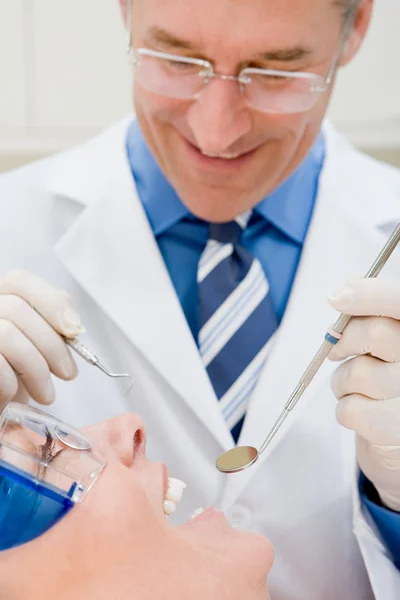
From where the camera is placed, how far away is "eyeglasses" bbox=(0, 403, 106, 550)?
830mm

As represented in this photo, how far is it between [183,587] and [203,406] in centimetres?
44

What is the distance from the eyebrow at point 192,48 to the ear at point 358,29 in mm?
150

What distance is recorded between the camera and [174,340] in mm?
1330

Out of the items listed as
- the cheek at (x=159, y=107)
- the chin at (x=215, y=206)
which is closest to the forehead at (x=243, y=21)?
the cheek at (x=159, y=107)

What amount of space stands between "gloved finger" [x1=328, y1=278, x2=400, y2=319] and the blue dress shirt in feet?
1.32

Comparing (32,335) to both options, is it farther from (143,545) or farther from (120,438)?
(143,545)

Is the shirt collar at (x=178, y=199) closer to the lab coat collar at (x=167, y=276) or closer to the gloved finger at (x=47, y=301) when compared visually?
the lab coat collar at (x=167, y=276)

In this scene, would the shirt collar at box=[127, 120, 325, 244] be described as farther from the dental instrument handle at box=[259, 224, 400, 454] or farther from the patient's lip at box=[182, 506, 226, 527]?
the patient's lip at box=[182, 506, 226, 527]

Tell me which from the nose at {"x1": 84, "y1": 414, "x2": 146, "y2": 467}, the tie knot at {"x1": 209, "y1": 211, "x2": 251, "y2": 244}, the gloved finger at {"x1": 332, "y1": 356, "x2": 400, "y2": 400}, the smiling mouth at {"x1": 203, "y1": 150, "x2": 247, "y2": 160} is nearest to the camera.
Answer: the nose at {"x1": 84, "y1": 414, "x2": 146, "y2": 467}

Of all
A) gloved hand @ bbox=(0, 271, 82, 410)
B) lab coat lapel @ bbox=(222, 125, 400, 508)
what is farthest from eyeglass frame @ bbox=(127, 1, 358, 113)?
gloved hand @ bbox=(0, 271, 82, 410)

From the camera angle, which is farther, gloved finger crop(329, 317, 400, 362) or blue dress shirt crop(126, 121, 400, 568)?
blue dress shirt crop(126, 121, 400, 568)

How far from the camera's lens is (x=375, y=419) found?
1.05 m

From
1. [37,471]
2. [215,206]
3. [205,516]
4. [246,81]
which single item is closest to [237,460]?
[205,516]

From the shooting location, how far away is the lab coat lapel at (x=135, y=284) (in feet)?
4.30
